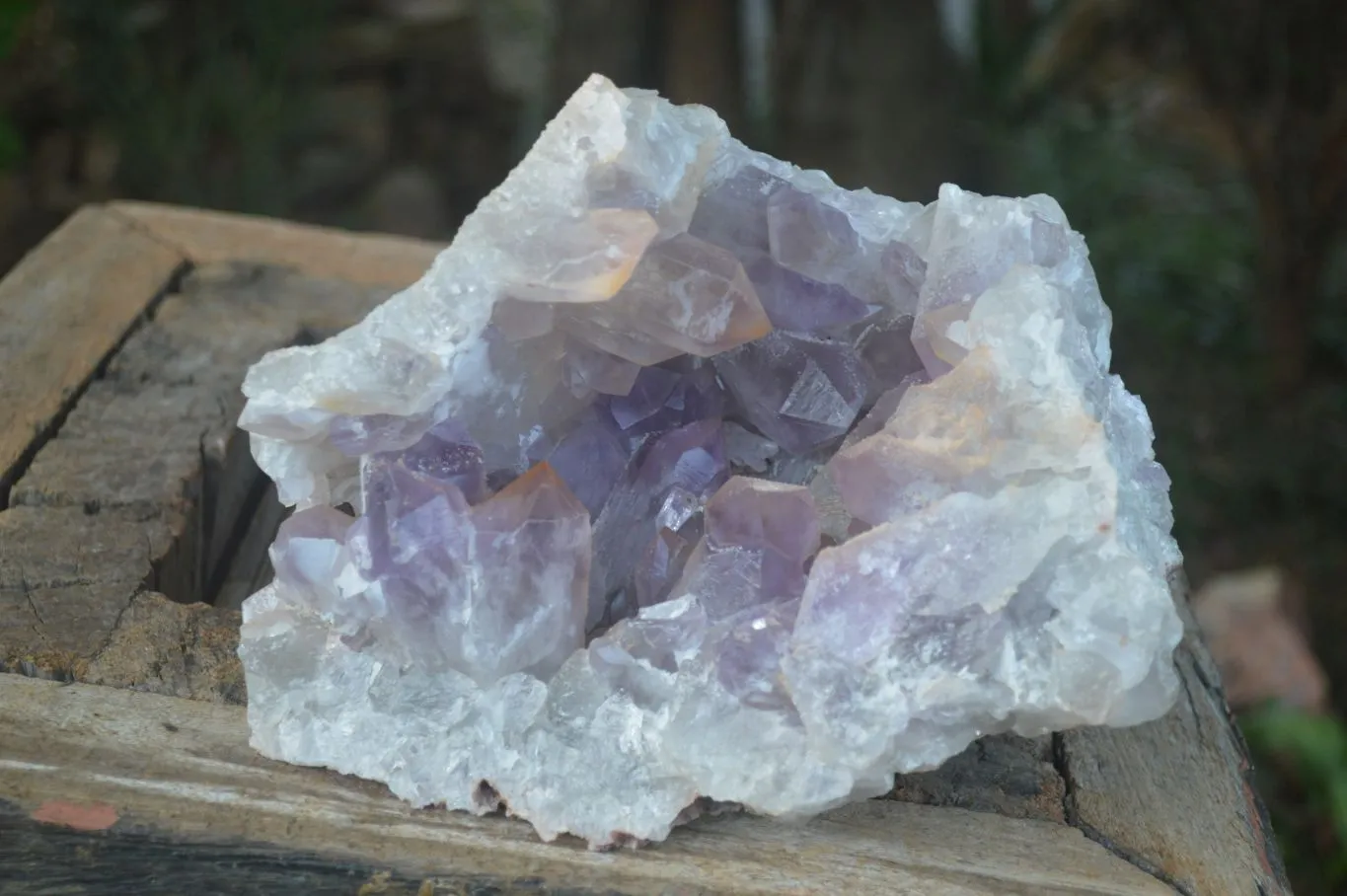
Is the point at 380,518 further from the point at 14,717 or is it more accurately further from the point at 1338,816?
the point at 1338,816

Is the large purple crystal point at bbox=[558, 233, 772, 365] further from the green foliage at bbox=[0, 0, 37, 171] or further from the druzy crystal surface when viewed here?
the green foliage at bbox=[0, 0, 37, 171]

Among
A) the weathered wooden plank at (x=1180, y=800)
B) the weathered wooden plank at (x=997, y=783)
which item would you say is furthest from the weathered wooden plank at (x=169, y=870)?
the weathered wooden plank at (x=1180, y=800)

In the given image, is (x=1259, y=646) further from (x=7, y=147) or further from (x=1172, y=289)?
(x=7, y=147)

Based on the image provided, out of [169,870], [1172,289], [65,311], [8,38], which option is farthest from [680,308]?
[1172,289]

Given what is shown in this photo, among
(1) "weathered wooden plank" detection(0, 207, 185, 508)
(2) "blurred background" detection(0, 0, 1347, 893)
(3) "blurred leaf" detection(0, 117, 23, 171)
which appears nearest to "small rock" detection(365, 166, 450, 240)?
(2) "blurred background" detection(0, 0, 1347, 893)

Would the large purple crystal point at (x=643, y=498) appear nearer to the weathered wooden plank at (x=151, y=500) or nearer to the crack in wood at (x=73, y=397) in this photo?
the weathered wooden plank at (x=151, y=500)

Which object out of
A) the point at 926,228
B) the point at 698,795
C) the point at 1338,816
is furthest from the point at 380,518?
the point at 1338,816
